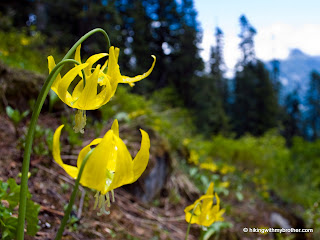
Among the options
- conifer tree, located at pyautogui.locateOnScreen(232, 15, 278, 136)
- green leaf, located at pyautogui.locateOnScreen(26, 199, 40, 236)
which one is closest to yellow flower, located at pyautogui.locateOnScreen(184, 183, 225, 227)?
green leaf, located at pyautogui.locateOnScreen(26, 199, 40, 236)

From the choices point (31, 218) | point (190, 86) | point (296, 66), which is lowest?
point (31, 218)

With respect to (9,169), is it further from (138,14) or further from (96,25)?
(138,14)

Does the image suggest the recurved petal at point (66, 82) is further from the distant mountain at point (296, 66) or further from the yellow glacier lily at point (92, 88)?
the distant mountain at point (296, 66)

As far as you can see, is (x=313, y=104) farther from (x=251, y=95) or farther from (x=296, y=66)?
(x=296, y=66)

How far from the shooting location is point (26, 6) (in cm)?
1278

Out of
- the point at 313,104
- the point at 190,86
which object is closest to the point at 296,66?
the point at 313,104

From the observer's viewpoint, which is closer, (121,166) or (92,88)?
(121,166)

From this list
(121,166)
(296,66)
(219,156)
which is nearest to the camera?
(121,166)

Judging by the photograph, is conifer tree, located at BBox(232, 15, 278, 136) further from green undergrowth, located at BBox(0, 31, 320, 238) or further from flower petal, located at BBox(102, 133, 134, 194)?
flower petal, located at BBox(102, 133, 134, 194)

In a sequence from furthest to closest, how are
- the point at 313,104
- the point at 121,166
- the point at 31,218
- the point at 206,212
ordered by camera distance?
1. the point at 313,104
2. the point at 206,212
3. the point at 31,218
4. the point at 121,166

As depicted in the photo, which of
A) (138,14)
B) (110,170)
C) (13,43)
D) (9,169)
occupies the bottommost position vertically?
(9,169)

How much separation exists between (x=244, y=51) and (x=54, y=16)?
98.6 feet

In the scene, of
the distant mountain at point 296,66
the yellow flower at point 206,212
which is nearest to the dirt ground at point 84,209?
the yellow flower at point 206,212

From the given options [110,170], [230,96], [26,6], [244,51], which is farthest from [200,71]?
[110,170]
